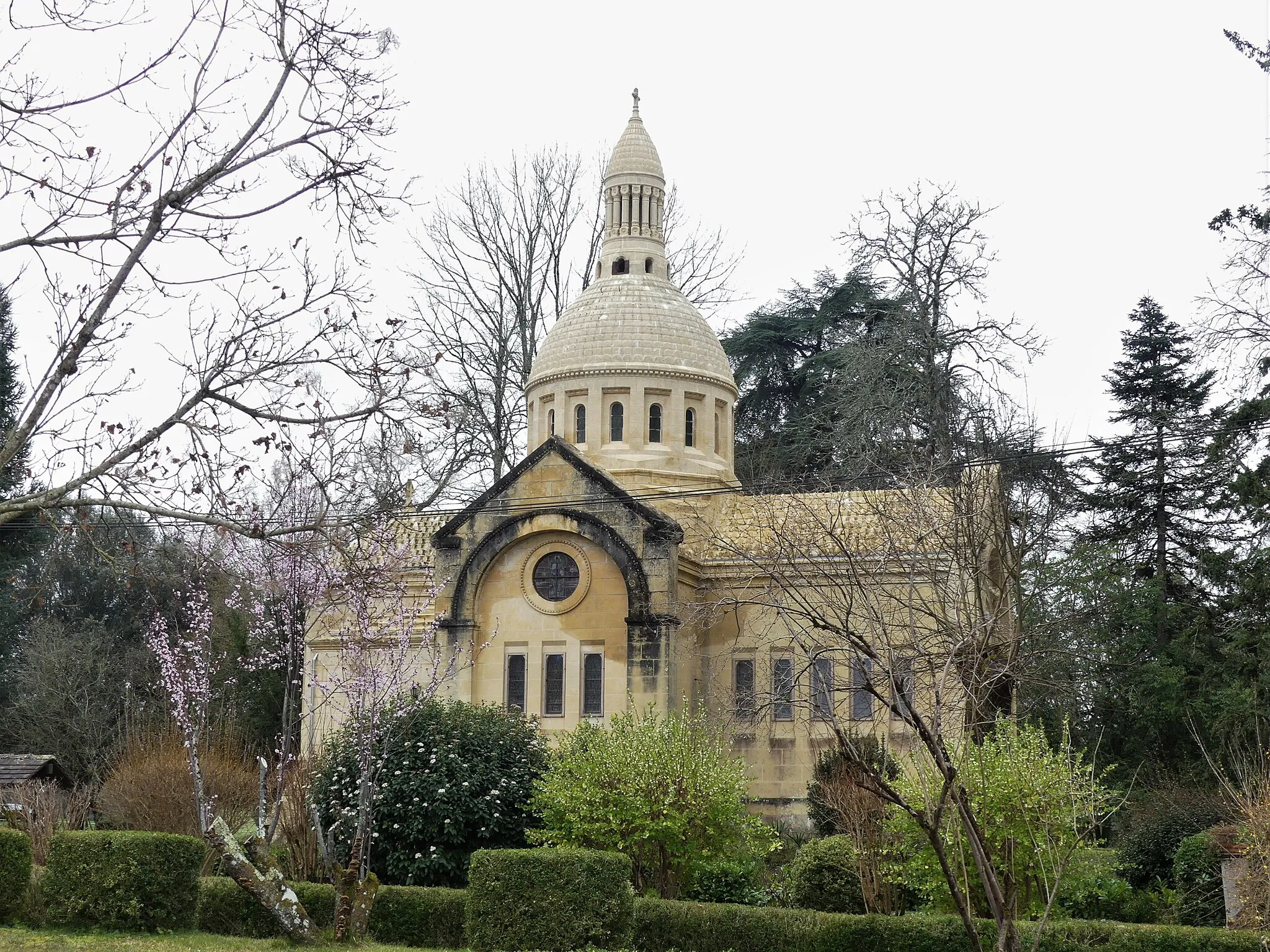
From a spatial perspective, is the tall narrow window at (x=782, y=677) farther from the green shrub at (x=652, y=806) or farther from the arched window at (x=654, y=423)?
the green shrub at (x=652, y=806)

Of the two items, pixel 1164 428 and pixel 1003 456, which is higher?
pixel 1164 428

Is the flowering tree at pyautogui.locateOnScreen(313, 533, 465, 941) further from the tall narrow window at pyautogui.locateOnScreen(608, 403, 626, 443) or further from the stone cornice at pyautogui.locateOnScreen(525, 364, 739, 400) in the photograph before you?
the stone cornice at pyautogui.locateOnScreen(525, 364, 739, 400)

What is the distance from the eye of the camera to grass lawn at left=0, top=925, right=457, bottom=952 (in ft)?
52.3

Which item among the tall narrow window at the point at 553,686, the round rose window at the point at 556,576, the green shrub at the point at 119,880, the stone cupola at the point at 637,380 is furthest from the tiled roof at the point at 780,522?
the green shrub at the point at 119,880

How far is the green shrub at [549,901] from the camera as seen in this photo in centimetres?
1734

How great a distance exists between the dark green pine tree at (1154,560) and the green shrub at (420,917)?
2037 cm

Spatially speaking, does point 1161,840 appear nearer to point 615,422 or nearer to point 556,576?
point 556,576

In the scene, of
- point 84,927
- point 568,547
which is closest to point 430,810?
point 84,927

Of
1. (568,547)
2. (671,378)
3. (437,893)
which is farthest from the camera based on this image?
(671,378)

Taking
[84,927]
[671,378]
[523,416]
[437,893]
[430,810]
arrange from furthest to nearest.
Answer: [523,416], [671,378], [430,810], [437,893], [84,927]

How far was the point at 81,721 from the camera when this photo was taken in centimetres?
4300

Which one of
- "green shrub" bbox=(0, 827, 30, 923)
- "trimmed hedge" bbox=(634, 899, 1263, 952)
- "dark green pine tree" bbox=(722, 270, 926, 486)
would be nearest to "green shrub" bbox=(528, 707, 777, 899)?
"trimmed hedge" bbox=(634, 899, 1263, 952)

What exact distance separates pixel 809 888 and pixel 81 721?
2920 centimetres

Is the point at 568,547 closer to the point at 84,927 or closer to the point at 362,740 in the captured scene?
the point at 362,740
